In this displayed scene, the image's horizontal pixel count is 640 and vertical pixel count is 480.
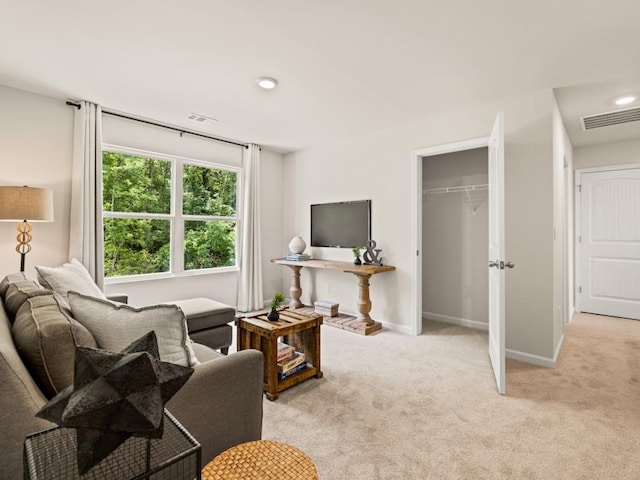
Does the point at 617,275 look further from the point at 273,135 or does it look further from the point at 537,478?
the point at 273,135

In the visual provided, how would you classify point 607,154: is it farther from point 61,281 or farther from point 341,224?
point 61,281

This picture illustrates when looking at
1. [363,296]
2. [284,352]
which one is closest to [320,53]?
[284,352]

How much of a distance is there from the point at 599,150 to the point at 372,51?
4063mm

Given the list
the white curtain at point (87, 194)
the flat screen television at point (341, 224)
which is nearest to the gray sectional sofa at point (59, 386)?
the white curtain at point (87, 194)

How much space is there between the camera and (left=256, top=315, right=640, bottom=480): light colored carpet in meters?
1.62

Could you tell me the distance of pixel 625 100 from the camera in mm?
3045

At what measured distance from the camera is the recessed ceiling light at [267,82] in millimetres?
2734

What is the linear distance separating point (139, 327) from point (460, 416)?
1.93 metres

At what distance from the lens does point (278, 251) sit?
17.4 ft

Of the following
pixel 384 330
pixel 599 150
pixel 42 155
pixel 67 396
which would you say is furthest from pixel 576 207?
pixel 42 155

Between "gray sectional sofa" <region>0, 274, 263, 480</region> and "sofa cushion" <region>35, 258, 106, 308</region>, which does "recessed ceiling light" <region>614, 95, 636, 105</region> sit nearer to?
"gray sectional sofa" <region>0, 274, 263, 480</region>

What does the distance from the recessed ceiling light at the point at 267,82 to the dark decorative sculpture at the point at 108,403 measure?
2.58 meters

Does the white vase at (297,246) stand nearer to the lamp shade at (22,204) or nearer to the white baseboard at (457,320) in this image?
the white baseboard at (457,320)

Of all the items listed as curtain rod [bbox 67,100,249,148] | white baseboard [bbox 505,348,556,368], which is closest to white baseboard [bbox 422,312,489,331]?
white baseboard [bbox 505,348,556,368]
